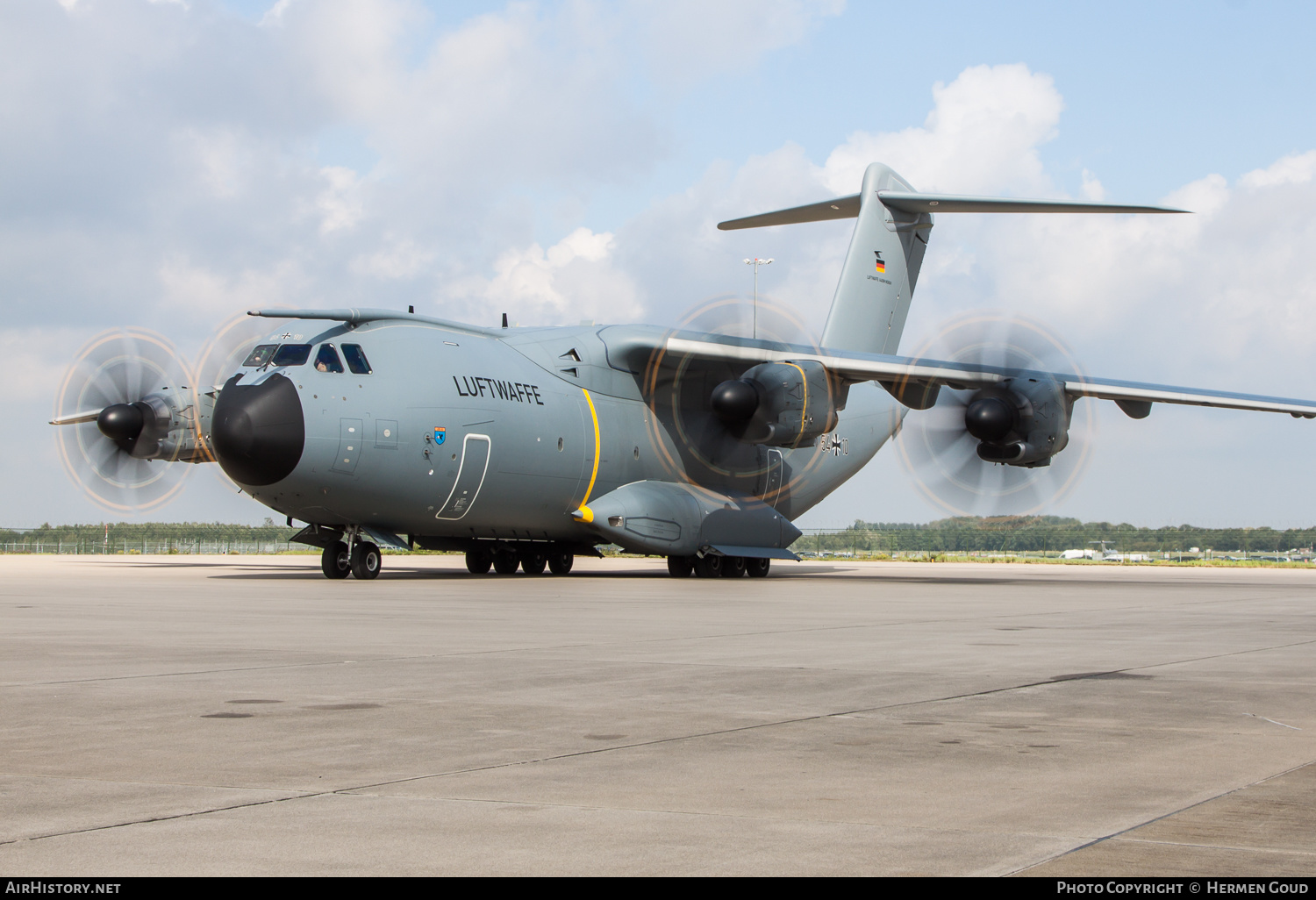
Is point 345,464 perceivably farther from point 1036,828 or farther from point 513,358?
point 1036,828

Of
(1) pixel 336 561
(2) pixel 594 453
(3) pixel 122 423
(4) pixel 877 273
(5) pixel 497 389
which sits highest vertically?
(4) pixel 877 273

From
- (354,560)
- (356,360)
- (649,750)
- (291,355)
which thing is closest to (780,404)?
(356,360)

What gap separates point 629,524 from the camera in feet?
90.2

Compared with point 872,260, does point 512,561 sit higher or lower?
lower

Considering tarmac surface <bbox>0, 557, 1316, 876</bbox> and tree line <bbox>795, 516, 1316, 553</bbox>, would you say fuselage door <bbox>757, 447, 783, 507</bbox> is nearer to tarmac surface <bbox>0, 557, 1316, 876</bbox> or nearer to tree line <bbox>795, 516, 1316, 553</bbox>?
tarmac surface <bbox>0, 557, 1316, 876</bbox>

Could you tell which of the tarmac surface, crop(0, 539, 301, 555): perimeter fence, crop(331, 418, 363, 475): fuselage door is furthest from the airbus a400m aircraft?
crop(0, 539, 301, 555): perimeter fence

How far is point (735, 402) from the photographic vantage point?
2631 cm

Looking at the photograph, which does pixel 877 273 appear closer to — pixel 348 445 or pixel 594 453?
pixel 594 453

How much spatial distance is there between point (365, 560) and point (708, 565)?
27.3 feet

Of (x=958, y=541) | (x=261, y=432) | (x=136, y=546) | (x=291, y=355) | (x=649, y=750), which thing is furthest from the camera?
(x=958, y=541)

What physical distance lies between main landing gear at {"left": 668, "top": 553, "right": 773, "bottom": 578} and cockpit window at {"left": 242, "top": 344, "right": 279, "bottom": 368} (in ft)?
32.5

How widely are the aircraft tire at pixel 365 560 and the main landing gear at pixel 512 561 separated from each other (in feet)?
16.1

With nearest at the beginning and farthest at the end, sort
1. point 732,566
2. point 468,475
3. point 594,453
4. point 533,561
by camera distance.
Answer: point 468,475, point 594,453, point 533,561, point 732,566
